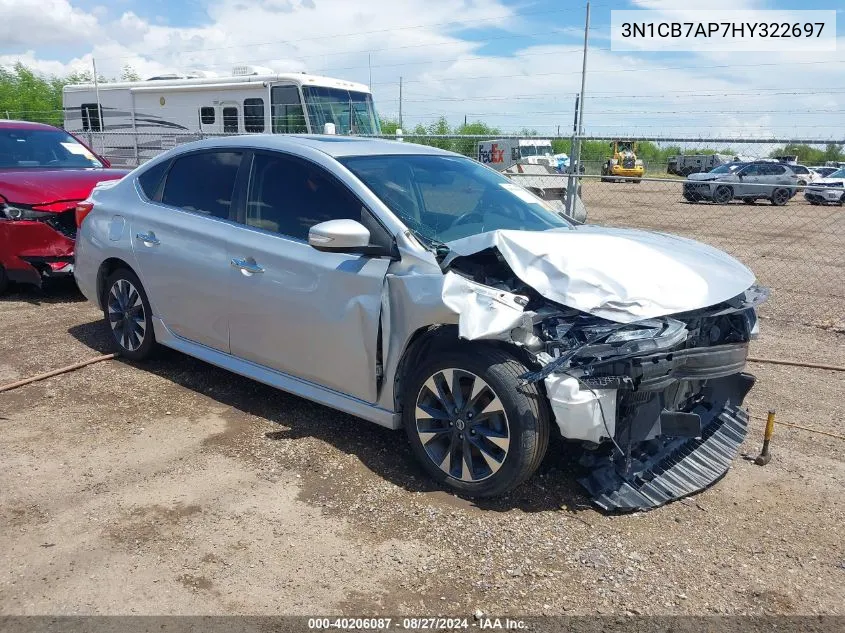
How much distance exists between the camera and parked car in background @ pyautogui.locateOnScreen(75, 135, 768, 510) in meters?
3.22

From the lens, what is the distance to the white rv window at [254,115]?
1517cm

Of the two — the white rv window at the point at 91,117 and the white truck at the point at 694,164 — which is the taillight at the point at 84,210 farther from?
the white truck at the point at 694,164

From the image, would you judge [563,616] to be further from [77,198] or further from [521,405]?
[77,198]

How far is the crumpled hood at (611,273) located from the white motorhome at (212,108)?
9.89 m

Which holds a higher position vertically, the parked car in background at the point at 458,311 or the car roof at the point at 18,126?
the car roof at the point at 18,126

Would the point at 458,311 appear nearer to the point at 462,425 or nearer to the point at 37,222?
the point at 462,425

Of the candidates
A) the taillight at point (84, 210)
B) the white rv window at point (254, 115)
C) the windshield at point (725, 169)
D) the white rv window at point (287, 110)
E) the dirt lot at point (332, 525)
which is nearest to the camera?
the dirt lot at point (332, 525)

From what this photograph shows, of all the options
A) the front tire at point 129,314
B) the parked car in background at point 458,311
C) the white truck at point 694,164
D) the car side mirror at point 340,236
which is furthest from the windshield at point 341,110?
the car side mirror at point 340,236

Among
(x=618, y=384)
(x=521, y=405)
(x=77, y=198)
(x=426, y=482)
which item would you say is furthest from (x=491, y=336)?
(x=77, y=198)

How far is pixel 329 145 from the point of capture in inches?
171

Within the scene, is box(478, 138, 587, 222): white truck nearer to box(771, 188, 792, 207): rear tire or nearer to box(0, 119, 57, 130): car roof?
box(0, 119, 57, 130): car roof

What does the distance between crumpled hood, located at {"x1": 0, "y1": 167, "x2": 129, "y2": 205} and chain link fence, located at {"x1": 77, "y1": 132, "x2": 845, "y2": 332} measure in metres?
4.30

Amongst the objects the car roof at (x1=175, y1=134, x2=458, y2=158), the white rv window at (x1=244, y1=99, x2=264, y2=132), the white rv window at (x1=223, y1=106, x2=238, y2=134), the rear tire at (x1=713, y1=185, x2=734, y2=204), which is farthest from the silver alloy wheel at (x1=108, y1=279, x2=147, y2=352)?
the rear tire at (x1=713, y1=185, x2=734, y2=204)

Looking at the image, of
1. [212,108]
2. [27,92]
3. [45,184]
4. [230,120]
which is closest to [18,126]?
[45,184]
